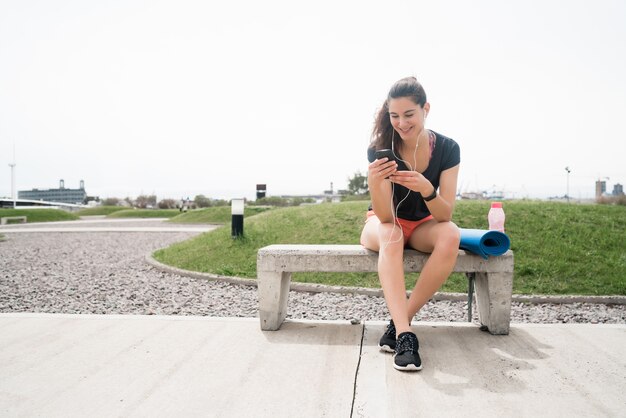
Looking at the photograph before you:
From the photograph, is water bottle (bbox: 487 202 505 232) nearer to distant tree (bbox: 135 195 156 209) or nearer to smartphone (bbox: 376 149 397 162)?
smartphone (bbox: 376 149 397 162)

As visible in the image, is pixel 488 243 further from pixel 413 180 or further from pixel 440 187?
pixel 413 180

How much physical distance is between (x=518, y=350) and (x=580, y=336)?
0.64 meters

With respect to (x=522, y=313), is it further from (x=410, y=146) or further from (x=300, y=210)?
(x=300, y=210)

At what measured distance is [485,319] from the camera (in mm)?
3781

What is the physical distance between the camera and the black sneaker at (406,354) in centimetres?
294

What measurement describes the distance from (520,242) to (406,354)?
537cm

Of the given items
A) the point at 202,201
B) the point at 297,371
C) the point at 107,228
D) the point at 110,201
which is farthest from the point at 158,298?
the point at 110,201

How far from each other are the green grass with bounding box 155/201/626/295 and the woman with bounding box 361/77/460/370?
321cm

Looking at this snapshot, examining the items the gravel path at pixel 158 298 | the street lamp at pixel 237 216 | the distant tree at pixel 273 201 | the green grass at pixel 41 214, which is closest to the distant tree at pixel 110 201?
the green grass at pixel 41 214

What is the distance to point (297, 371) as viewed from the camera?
296 centimetres

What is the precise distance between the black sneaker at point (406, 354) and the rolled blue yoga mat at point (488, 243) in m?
0.89

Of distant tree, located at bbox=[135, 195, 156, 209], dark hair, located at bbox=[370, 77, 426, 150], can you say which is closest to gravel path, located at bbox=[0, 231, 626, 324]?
dark hair, located at bbox=[370, 77, 426, 150]

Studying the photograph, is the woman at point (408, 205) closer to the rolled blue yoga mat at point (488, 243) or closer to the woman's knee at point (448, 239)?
the woman's knee at point (448, 239)

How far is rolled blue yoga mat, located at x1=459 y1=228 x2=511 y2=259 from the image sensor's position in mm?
3496
